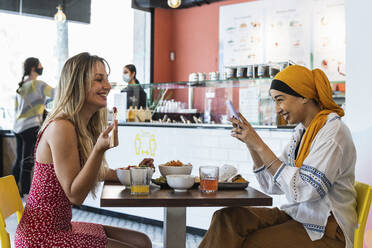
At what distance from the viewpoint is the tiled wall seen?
3662 millimetres

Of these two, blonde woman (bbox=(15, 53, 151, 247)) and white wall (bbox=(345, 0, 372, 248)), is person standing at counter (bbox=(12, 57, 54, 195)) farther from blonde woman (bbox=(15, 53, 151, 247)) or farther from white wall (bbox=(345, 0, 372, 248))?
white wall (bbox=(345, 0, 372, 248))

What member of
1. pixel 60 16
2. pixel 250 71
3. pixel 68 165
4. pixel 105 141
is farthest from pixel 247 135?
pixel 60 16

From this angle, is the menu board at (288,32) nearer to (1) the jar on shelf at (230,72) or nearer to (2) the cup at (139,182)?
(1) the jar on shelf at (230,72)

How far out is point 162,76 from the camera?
8500mm

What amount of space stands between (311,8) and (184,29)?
2.66 m

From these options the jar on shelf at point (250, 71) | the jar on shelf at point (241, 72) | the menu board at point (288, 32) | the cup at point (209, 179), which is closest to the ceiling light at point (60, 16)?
the menu board at point (288, 32)


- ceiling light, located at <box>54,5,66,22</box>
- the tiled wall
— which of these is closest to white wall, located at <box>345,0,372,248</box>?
the tiled wall

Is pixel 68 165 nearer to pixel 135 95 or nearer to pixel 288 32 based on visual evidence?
pixel 135 95

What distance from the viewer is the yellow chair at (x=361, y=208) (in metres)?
1.76

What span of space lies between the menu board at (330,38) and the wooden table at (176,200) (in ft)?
16.4

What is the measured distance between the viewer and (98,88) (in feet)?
6.41

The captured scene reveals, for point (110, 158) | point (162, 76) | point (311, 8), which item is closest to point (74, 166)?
point (110, 158)

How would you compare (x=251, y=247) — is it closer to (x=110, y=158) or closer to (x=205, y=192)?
(x=205, y=192)

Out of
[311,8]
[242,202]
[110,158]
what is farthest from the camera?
[311,8]
